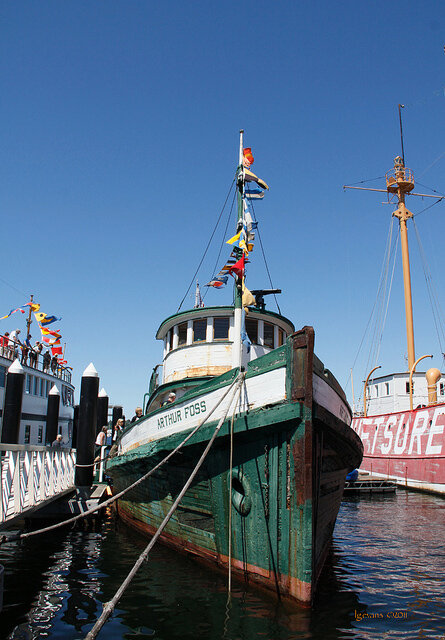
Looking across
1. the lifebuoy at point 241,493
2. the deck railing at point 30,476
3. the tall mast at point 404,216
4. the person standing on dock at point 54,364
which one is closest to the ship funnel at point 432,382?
the tall mast at point 404,216

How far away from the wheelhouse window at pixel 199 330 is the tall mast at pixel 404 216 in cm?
2089

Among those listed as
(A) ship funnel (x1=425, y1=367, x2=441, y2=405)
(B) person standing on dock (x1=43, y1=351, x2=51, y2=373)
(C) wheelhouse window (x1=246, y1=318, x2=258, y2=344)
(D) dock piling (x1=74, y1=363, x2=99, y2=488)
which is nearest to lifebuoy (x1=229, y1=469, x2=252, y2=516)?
(C) wheelhouse window (x1=246, y1=318, x2=258, y2=344)

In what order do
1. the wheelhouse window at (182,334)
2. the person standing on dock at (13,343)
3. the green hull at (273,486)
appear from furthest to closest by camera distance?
the person standing on dock at (13,343) < the wheelhouse window at (182,334) < the green hull at (273,486)

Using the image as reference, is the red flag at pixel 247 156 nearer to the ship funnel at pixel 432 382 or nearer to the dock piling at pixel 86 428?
the dock piling at pixel 86 428

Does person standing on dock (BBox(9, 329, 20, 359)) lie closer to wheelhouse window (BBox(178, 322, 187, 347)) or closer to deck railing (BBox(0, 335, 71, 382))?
deck railing (BBox(0, 335, 71, 382))

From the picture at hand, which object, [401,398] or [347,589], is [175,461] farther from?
[401,398]

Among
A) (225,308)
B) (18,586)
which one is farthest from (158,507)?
(225,308)

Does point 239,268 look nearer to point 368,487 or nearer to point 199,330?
point 199,330

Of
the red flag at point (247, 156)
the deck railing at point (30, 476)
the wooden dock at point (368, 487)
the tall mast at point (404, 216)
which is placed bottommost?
the wooden dock at point (368, 487)

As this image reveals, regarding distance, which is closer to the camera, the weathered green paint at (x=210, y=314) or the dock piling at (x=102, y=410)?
the weathered green paint at (x=210, y=314)

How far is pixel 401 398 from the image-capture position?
107 ft

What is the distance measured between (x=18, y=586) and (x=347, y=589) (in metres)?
5.40

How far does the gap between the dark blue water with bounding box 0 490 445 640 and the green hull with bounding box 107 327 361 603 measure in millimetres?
453

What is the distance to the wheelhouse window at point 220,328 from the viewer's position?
12.9m
